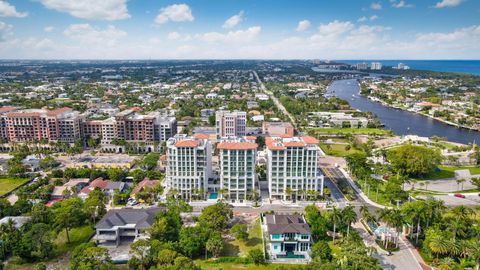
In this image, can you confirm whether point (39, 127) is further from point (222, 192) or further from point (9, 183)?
point (222, 192)

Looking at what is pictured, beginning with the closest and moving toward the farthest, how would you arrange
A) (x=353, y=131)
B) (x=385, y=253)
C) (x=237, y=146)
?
(x=385, y=253)
(x=237, y=146)
(x=353, y=131)

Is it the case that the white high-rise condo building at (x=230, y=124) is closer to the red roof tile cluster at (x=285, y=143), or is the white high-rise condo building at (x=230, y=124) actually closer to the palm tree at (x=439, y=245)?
the red roof tile cluster at (x=285, y=143)

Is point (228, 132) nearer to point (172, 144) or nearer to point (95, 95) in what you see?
point (172, 144)

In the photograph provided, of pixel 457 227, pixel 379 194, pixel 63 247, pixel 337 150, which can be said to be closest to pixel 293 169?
pixel 379 194

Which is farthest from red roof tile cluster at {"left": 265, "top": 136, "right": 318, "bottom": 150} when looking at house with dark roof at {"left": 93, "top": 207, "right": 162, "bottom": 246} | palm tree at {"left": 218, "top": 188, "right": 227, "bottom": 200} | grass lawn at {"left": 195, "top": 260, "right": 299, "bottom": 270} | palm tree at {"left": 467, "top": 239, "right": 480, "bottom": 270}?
palm tree at {"left": 467, "top": 239, "right": 480, "bottom": 270}

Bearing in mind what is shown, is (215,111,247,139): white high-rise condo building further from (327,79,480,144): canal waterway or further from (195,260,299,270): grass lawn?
(195,260,299,270): grass lawn

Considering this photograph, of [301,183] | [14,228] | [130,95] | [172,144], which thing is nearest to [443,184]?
[301,183]

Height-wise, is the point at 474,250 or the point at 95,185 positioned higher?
the point at 474,250

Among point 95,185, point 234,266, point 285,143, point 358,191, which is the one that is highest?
point 285,143
